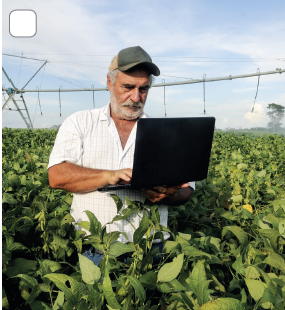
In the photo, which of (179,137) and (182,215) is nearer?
(179,137)

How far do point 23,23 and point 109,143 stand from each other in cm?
88

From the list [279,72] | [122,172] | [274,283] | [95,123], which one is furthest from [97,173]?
[279,72]

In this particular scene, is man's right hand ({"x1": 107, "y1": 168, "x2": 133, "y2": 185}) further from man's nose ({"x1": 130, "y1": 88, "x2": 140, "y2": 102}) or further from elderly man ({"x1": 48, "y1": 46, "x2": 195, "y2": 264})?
man's nose ({"x1": 130, "y1": 88, "x2": 140, "y2": 102})

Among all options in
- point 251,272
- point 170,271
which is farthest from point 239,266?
point 170,271

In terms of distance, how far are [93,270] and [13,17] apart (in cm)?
95

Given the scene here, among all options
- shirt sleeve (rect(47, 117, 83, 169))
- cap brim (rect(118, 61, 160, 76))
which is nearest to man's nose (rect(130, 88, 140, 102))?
cap brim (rect(118, 61, 160, 76))

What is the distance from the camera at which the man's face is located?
1.89 meters

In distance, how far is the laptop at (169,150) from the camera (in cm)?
128

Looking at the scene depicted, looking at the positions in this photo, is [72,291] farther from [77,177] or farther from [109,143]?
[109,143]

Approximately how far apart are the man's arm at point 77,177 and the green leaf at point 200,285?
717 mm

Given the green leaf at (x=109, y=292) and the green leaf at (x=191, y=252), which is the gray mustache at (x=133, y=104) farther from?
the green leaf at (x=109, y=292)

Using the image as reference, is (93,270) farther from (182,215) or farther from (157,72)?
(182,215)

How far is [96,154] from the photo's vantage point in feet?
6.08

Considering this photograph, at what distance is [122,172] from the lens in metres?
1.40
